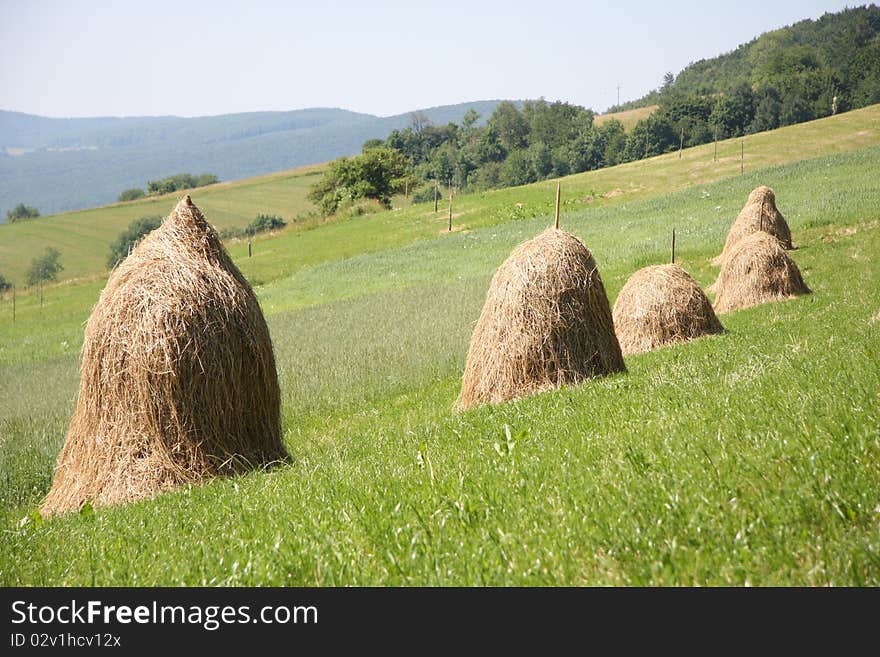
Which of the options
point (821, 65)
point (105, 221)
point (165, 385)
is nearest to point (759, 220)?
point (165, 385)

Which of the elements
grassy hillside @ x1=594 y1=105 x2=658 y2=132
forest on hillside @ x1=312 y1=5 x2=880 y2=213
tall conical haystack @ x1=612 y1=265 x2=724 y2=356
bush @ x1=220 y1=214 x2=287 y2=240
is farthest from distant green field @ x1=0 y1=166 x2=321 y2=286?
tall conical haystack @ x1=612 y1=265 x2=724 y2=356

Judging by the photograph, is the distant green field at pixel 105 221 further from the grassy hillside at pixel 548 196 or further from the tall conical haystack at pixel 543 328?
the tall conical haystack at pixel 543 328

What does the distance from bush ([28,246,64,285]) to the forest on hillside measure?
37.3 m

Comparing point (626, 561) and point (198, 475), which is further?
point (198, 475)

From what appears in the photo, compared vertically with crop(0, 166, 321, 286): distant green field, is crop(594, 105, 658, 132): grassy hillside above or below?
above

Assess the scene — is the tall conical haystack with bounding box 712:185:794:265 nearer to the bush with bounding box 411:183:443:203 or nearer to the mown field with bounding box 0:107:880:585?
the mown field with bounding box 0:107:880:585

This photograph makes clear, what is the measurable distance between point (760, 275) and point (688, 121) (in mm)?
111540

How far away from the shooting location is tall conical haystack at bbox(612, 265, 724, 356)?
15883 mm

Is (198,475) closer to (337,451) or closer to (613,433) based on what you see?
(337,451)

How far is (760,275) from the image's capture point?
1936 cm

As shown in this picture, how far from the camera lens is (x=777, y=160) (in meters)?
70.8
